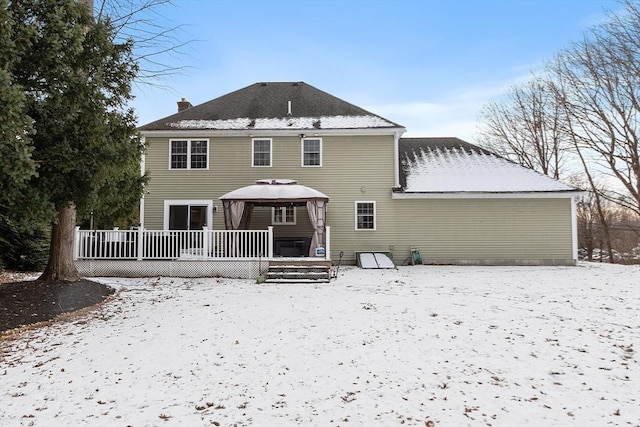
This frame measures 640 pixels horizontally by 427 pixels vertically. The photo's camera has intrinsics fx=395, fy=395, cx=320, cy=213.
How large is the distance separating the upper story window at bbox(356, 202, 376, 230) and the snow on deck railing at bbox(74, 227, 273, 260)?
15.6 feet

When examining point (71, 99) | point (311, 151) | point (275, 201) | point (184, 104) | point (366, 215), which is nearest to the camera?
point (71, 99)

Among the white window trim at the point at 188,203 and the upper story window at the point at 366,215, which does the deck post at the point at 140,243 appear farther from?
the upper story window at the point at 366,215

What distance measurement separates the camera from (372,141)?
16.0m

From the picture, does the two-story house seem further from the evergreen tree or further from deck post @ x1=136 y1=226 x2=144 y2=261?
the evergreen tree

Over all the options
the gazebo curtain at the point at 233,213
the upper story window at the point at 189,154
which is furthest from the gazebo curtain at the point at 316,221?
the upper story window at the point at 189,154

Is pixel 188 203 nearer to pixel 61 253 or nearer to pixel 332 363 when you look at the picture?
pixel 61 253

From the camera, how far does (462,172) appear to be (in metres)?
16.8

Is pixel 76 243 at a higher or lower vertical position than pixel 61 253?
higher

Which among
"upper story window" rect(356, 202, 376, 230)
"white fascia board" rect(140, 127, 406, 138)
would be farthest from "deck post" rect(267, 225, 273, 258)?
"white fascia board" rect(140, 127, 406, 138)

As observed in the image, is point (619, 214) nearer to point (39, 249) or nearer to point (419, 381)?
point (419, 381)

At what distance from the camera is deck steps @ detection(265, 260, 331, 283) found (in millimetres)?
11234

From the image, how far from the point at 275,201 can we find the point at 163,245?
3926mm

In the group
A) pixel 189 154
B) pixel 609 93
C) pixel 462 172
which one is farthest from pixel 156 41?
pixel 609 93

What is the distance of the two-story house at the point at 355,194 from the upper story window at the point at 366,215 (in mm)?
40
